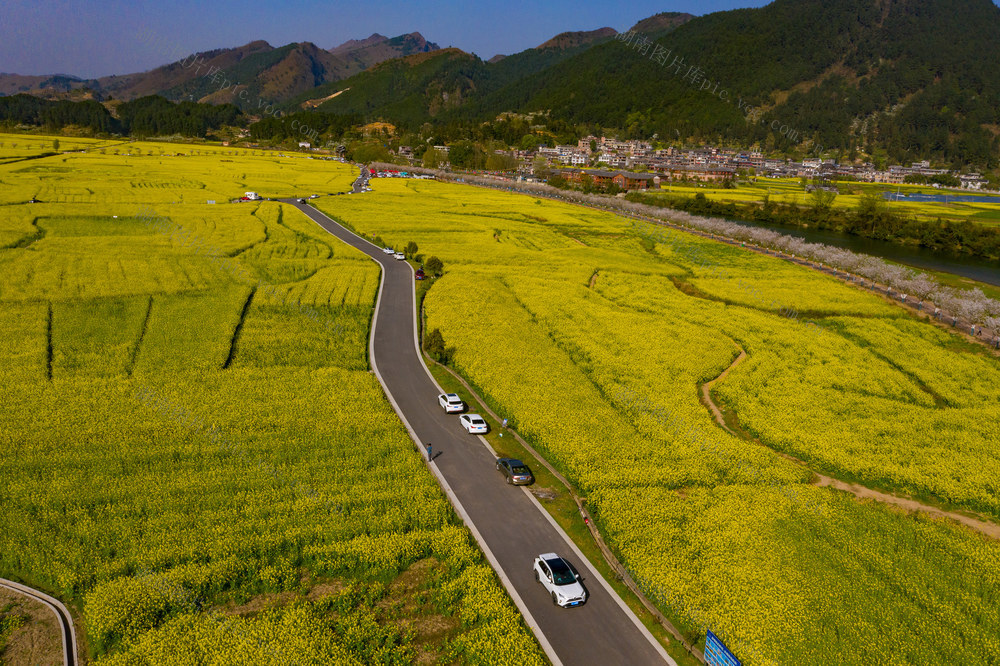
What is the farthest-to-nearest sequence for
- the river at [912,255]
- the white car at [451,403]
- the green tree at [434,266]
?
the river at [912,255] → the green tree at [434,266] → the white car at [451,403]

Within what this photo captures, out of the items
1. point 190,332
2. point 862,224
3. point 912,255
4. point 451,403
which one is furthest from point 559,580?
point 862,224

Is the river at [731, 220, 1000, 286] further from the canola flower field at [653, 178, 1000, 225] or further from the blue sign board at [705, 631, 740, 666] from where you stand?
the blue sign board at [705, 631, 740, 666]

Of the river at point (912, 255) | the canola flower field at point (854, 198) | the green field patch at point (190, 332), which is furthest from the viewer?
the canola flower field at point (854, 198)

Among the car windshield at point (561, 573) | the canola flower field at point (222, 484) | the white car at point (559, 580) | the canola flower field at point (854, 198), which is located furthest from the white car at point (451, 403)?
the canola flower field at point (854, 198)

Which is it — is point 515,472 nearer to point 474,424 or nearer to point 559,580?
point 474,424

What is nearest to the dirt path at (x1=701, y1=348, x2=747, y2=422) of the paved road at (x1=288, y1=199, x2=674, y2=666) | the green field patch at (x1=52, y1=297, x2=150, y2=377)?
the paved road at (x1=288, y1=199, x2=674, y2=666)

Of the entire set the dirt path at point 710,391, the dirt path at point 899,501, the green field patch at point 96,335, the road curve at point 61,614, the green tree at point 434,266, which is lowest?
the road curve at point 61,614

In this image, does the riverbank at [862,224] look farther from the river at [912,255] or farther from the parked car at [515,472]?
the parked car at [515,472]

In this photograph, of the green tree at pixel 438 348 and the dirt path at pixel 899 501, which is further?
the green tree at pixel 438 348
